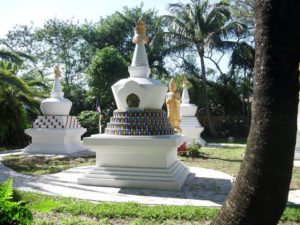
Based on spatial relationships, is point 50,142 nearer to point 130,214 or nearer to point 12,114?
point 12,114

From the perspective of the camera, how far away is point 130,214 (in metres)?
5.18

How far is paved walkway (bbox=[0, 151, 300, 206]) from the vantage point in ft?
20.7

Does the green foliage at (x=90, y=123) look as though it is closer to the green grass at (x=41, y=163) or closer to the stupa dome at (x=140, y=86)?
the green grass at (x=41, y=163)

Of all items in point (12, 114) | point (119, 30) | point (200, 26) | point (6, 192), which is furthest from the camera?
point (119, 30)

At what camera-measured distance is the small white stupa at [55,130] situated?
13.5m

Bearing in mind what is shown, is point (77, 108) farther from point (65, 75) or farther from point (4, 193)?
point (4, 193)

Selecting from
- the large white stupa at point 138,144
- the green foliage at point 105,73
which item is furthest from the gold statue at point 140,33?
the green foliage at point 105,73

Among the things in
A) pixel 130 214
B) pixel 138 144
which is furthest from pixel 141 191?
pixel 130 214

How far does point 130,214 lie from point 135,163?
2473mm

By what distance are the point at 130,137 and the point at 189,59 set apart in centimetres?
2322

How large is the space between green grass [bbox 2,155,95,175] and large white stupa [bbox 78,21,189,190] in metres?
2.31

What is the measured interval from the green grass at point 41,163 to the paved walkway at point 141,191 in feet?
2.47

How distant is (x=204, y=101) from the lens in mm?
25297

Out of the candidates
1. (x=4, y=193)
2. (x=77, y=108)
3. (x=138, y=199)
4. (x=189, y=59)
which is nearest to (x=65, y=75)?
(x=77, y=108)
